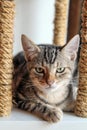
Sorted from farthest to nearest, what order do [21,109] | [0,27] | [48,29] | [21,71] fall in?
[48,29]
[21,71]
[21,109]
[0,27]

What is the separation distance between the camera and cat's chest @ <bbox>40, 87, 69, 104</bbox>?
3.44ft

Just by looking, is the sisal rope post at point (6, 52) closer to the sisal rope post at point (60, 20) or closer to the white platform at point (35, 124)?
the white platform at point (35, 124)

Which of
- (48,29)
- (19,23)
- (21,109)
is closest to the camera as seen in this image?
(21,109)

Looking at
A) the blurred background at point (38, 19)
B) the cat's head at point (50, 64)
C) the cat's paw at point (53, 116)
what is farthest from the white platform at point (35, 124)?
the blurred background at point (38, 19)

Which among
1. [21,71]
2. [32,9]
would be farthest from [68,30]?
[21,71]

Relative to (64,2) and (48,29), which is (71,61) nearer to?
(64,2)

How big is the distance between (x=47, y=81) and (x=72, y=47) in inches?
6.0

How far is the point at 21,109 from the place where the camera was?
1.03m

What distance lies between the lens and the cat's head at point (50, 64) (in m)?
0.99

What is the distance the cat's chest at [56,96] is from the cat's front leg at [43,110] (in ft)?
0.17

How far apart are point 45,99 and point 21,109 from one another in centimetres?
9

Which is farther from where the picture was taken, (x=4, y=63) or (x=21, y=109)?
(x=21, y=109)

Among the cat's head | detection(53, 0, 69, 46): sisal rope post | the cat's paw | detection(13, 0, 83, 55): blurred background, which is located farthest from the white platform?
detection(13, 0, 83, 55): blurred background

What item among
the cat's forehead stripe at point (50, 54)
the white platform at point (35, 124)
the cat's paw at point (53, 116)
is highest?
the cat's forehead stripe at point (50, 54)
